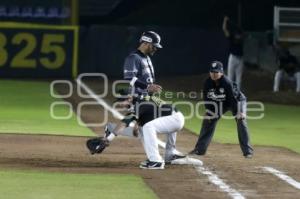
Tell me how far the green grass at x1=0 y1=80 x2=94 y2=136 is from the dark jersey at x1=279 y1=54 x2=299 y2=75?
779 cm

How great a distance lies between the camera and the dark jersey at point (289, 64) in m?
28.7

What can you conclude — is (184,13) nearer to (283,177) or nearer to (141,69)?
(141,69)

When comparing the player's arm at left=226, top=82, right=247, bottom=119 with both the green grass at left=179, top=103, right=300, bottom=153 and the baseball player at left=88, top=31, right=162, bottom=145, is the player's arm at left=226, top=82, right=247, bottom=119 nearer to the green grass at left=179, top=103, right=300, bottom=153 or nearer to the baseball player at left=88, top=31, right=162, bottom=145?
the baseball player at left=88, top=31, right=162, bottom=145

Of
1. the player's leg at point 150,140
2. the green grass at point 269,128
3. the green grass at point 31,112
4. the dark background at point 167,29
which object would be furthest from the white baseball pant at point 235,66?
the player's leg at point 150,140

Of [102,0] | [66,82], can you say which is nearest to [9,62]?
[66,82]

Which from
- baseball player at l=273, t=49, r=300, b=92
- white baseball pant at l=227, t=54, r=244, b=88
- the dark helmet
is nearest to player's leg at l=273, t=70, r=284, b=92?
baseball player at l=273, t=49, r=300, b=92

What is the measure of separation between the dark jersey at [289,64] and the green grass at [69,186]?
1797 cm

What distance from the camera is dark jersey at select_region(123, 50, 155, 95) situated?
1205cm

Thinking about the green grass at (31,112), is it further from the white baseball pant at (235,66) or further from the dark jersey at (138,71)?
the white baseball pant at (235,66)

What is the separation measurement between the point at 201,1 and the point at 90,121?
70.1 feet

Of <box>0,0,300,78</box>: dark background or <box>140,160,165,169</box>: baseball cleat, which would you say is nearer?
<box>140,160,165,169</box>: baseball cleat

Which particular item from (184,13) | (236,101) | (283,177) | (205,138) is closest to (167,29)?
(184,13)

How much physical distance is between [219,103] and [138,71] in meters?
2.30

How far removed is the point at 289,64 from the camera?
28688mm
